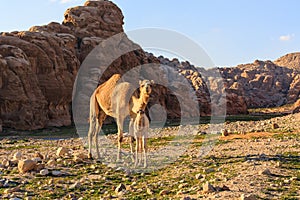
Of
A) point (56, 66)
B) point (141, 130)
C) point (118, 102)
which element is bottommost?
point (141, 130)

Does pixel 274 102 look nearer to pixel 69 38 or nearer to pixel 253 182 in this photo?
pixel 69 38

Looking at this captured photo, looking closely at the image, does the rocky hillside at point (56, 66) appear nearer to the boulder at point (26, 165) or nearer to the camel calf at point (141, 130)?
the boulder at point (26, 165)

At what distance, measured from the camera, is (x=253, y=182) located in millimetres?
10992

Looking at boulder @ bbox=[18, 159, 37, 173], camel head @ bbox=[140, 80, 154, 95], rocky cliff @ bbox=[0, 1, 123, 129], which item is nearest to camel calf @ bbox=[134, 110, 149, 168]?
camel head @ bbox=[140, 80, 154, 95]

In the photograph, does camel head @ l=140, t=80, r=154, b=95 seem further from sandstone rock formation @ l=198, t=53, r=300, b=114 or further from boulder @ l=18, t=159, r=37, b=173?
sandstone rock formation @ l=198, t=53, r=300, b=114

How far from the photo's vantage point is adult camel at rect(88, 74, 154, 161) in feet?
49.9

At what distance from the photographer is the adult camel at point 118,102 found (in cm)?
1521

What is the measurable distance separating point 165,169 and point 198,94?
309ft

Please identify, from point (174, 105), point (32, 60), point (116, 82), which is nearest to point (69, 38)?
point (32, 60)

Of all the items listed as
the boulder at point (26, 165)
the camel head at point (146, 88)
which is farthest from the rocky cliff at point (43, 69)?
the camel head at point (146, 88)

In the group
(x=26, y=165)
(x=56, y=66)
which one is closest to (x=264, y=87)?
Answer: (x=56, y=66)

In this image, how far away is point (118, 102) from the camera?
16.5 m

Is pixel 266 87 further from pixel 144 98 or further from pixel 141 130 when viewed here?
pixel 144 98

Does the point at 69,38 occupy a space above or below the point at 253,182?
above
